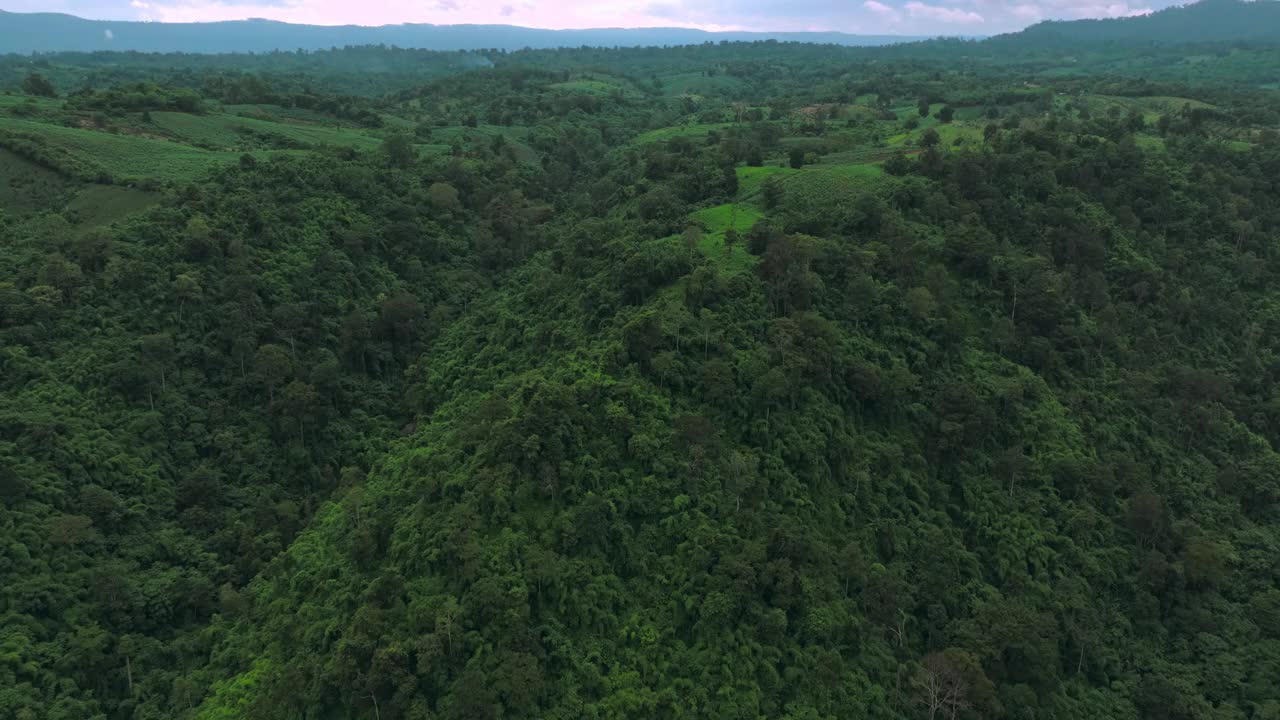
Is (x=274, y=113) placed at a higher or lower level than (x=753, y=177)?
higher

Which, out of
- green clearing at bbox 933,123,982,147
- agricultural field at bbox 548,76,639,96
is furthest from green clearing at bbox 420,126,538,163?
green clearing at bbox 933,123,982,147

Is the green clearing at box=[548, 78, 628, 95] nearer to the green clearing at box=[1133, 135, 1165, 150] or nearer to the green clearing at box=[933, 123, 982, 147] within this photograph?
the green clearing at box=[933, 123, 982, 147]

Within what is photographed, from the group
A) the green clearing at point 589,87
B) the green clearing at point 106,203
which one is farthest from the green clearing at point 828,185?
the green clearing at point 589,87

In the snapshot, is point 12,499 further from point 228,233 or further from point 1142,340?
point 1142,340

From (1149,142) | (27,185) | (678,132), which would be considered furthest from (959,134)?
(27,185)

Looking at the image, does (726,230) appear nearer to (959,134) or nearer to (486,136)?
(959,134)
